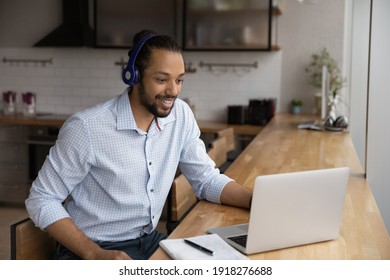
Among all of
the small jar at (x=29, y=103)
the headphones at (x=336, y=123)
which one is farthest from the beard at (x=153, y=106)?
the small jar at (x=29, y=103)

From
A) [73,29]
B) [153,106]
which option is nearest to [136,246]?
[153,106]

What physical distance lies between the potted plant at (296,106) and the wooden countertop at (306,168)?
43.9 inches

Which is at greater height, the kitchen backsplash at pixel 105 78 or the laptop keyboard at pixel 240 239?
the kitchen backsplash at pixel 105 78

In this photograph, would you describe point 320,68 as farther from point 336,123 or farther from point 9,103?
point 9,103

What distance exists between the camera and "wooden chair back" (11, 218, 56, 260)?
5.42 feet

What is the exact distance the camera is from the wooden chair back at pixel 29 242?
1.65m

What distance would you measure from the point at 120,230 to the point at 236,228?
0.46 m

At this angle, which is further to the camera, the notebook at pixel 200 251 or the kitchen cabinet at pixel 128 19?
the kitchen cabinet at pixel 128 19

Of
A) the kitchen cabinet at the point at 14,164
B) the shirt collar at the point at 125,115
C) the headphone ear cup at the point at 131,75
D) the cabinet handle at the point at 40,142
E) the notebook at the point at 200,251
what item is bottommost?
the kitchen cabinet at the point at 14,164

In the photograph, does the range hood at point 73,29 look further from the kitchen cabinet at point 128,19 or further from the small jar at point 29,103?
the small jar at point 29,103

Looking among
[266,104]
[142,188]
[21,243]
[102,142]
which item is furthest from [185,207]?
[266,104]

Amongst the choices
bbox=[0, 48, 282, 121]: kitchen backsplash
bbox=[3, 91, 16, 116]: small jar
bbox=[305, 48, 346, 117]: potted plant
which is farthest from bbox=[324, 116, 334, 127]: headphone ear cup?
bbox=[3, 91, 16, 116]: small jar

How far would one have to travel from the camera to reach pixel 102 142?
6.09 feet
